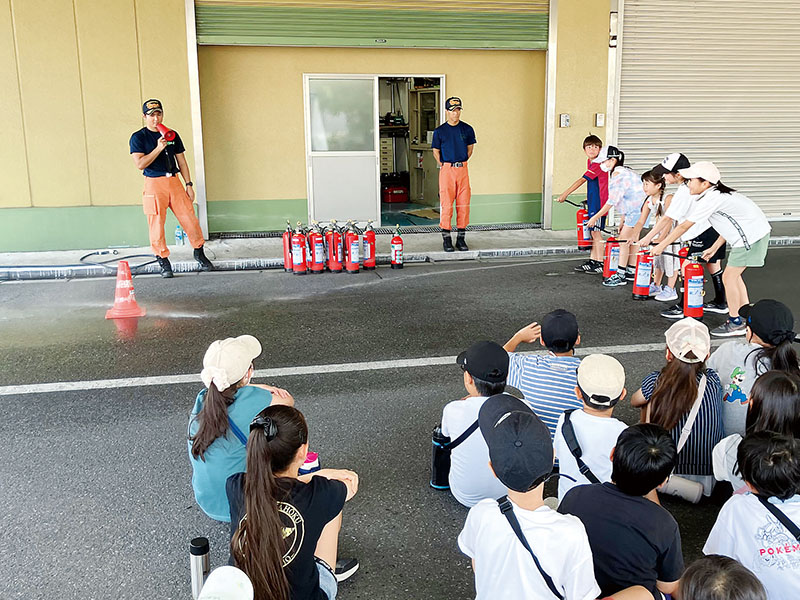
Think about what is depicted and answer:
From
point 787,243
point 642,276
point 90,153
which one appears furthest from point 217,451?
point 787,243

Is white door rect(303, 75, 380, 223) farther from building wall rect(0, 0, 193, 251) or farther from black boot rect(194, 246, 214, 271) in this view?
black boot rect(194, 246, 214, 271)

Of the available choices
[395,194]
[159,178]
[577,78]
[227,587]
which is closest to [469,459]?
[227,587]

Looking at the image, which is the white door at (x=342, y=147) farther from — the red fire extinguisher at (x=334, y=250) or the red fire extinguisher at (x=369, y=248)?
the red fire extinguisher at (x=334, y=250)

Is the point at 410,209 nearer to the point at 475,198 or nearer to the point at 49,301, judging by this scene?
the point at 475,198

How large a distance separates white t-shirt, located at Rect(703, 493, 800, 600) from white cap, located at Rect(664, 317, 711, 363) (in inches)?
45.7

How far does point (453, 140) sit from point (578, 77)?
3.19 m

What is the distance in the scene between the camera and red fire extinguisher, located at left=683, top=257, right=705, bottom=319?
27.6 feet

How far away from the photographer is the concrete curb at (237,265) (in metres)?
11.2

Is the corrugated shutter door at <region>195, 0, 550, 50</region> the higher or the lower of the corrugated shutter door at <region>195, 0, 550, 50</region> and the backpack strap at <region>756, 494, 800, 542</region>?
the higher

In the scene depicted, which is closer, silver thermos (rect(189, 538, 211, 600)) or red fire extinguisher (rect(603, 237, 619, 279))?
silver thermos (rect(189, 538, 211, 600))

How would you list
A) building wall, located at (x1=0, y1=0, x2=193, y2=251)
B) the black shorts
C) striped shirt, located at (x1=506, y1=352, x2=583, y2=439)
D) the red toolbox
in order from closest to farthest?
striped shirt, located at (x1=506, y1=352, x2=583, y2=439) → the black shorts → building wall, located at (x1=0, y1=0, x2=193, y2=251) → the red toolbox

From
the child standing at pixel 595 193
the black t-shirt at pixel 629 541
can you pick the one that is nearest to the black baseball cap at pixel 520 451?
the black t-shirt at pixel 629 541

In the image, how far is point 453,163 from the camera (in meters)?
12.4

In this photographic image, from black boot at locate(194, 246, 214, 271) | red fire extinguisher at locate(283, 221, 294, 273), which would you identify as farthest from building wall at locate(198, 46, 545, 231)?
red fire extinguisher at locate(283, 221, 294, 273)
